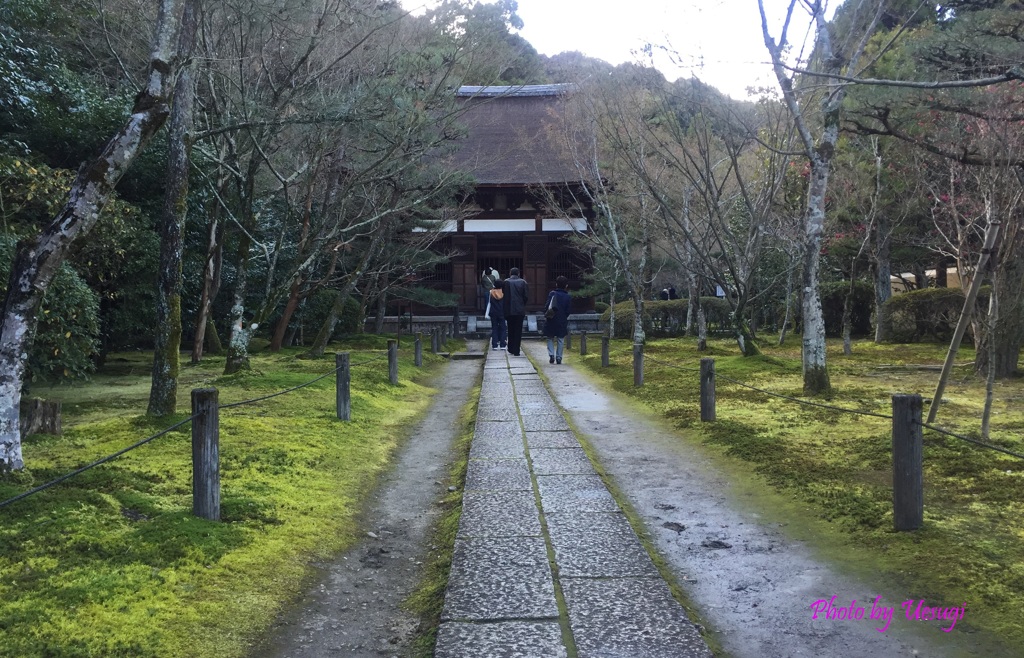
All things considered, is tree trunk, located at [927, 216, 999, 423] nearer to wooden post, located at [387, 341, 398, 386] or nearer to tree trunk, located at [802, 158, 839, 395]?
tree trunk, located at [802, 158, 839, 395]

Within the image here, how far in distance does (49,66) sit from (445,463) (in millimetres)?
9329

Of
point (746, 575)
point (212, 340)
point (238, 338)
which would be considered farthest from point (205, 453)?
point (212, 340)

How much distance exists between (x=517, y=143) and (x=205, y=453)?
944 inches

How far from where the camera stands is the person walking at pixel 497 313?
1530cm

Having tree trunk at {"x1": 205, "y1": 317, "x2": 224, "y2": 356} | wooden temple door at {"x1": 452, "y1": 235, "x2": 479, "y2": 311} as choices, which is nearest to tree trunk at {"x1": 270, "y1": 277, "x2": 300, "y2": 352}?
tree trunk at {"x1": 205, "y1": 317, "x2": 224, "y2": 356}

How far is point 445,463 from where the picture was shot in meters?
7.02

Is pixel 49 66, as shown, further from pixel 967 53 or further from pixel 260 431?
pixel 967 53

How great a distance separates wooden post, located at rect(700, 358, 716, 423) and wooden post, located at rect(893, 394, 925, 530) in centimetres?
371

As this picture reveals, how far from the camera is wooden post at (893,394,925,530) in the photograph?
4250mm

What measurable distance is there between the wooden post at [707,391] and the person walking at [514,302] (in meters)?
5.30

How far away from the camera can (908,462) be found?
14.1 feet

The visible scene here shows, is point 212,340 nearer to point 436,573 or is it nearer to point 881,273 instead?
point 436,573

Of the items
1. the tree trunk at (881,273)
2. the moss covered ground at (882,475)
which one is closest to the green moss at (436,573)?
the moss covered ground at (882,475)

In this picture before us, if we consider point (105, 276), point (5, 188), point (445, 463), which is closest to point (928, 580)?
point (445, 463)
